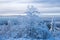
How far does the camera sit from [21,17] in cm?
305

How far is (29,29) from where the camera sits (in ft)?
9.90

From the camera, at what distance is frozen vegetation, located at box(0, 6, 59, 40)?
3.00 m

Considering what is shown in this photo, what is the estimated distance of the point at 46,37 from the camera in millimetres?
3035

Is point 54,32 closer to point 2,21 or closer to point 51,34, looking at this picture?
point 51,34

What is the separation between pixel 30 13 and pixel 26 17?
7 centimetres

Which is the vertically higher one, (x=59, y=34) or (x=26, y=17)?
(x=26, y=17)

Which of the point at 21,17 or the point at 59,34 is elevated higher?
the point at 21,17

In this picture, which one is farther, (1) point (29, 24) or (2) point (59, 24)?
(2) point (59, 24)

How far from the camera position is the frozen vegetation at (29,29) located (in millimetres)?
3002

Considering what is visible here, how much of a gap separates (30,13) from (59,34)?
48 centimetres

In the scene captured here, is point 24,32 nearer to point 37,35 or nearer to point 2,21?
point 37,35

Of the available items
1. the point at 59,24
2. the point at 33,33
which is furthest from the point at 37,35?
the point at 59,24

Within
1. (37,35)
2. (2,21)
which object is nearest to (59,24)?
(37,35)

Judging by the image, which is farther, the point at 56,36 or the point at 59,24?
the point at 59,24
